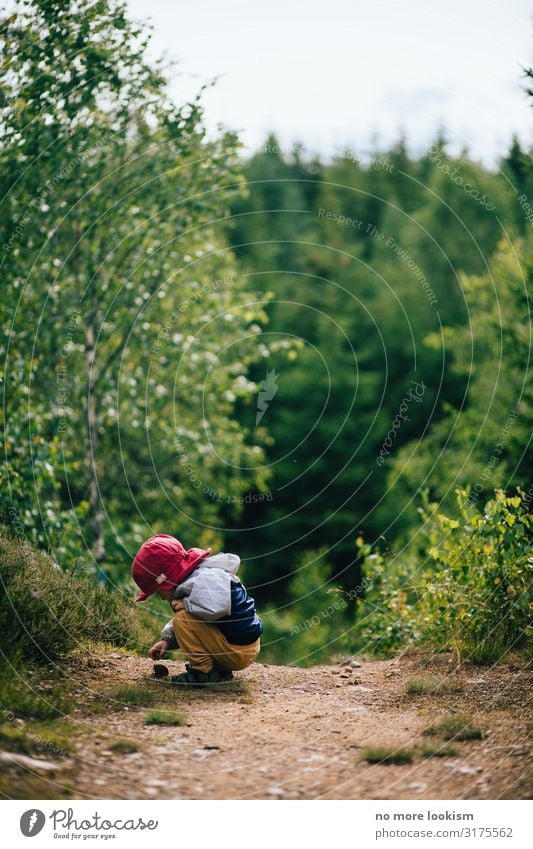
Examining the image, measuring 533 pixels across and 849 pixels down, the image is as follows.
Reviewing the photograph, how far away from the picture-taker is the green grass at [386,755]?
13.9 ft

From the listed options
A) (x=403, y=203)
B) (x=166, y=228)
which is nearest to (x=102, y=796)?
(x=166, y=228)

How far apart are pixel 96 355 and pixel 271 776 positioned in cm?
760

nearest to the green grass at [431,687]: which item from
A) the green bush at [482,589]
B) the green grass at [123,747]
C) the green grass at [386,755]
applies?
the green bush at [482,589]

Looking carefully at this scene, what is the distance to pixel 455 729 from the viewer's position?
458 cm

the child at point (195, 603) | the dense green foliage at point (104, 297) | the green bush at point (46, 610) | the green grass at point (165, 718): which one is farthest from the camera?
the dense green foliage at point (104, 297)

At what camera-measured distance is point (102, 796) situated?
3.93 meters

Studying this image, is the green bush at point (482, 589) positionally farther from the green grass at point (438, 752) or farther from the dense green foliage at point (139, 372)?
the green grass at point (438, 752)

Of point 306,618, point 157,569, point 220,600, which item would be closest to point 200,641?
point 220,600

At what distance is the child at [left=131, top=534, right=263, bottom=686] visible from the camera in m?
5.38

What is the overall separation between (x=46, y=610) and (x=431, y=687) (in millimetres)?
2820

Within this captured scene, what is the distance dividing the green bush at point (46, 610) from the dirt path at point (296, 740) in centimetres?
30

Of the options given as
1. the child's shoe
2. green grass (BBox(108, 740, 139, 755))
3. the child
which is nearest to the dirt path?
green grass (BBox(108, 740, 139, 755))

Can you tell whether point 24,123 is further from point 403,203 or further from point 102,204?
point 403,203

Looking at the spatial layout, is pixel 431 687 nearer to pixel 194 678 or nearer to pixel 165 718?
pixel 194 678
